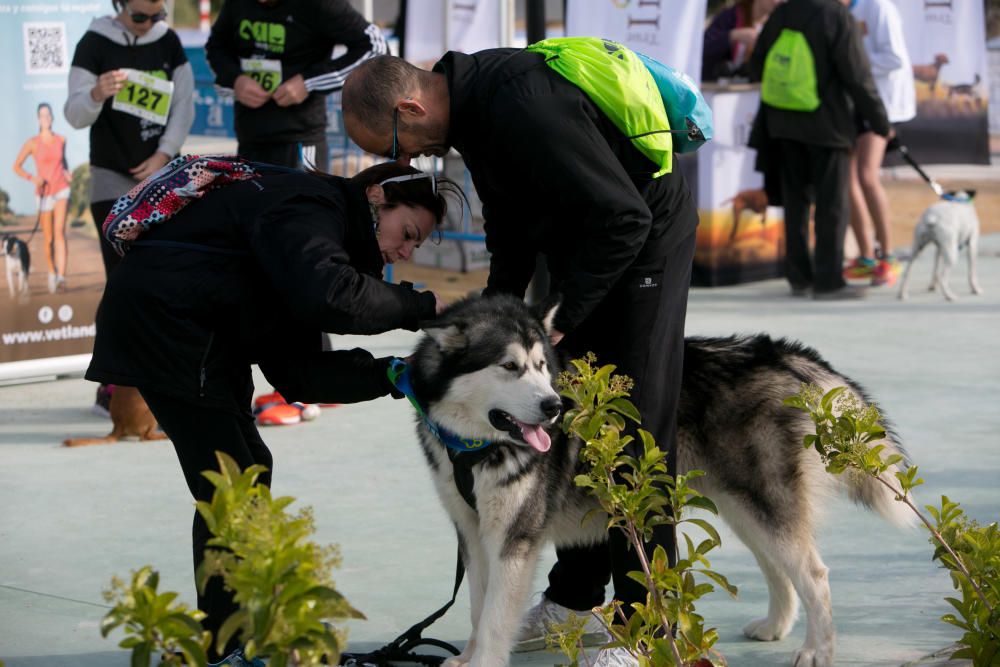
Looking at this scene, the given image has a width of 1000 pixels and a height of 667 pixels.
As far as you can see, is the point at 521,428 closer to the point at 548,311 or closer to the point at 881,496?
the point at 548,311

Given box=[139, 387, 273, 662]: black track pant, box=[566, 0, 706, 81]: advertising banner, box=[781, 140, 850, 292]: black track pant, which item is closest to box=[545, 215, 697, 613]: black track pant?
box=[139, 387, 273, 662]: black track pant

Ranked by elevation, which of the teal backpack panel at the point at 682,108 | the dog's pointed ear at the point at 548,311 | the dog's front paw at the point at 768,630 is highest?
the teal backpack panel at the point at 682,108

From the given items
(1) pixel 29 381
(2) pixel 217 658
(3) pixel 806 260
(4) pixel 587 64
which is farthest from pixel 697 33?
(2) pixel 217 658

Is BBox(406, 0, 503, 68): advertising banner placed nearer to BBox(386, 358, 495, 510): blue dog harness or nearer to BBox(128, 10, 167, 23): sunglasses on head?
BBox(128, 10, 167, 23): sunglasses on head

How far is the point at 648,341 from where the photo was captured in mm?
3459

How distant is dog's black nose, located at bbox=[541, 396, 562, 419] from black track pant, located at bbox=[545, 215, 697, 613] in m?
0.23

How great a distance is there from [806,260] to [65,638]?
736 centimetres

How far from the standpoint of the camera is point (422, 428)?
3.64 meters

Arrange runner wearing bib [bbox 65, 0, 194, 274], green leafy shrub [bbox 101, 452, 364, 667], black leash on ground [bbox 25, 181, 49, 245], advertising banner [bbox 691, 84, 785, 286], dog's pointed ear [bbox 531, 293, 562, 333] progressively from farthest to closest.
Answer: advertising banner [bbox 691, 84, 785, 286], black leash on ground [bbox 25, 181, 49, 245], runner wearing bib [bbox 65, 0, 194, 274], dog's pointed ear [bbox 531, 293, 562, 333], green leafy shrub [bbox 101, 452, 364, 667]

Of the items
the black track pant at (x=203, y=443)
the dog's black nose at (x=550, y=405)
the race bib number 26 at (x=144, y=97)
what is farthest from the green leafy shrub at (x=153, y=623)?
the race bib number 26 at (x=144, y=97)

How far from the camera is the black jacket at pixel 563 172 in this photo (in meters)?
3.14

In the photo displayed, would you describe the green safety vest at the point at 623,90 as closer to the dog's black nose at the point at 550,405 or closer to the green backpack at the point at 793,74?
the dog's black nose at the point at 550,405

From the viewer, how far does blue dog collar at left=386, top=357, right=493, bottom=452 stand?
3.47m

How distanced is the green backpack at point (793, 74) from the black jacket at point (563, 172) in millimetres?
6179
